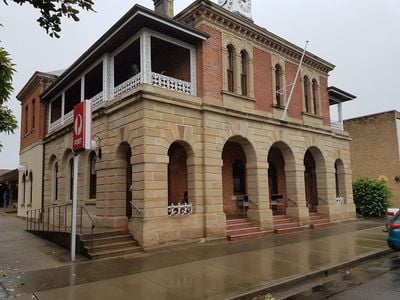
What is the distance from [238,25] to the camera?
48.3 feet

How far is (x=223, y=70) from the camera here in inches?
555

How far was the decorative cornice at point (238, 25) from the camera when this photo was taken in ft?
44.7

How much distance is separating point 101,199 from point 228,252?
210 inches

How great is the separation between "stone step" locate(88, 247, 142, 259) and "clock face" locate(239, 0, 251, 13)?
1297 centimetres

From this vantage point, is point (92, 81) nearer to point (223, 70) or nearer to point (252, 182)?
point (223, 70)

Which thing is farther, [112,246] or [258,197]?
[258,197]

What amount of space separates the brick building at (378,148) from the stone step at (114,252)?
20109 mm

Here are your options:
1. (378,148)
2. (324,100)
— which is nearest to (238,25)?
(324,100)

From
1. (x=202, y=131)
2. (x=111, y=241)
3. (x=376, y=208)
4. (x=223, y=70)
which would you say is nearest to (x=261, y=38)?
(x=223, y=70)

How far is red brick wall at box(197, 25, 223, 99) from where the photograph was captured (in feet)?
43.9

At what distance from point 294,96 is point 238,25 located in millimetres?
4847

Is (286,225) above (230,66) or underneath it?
underneath

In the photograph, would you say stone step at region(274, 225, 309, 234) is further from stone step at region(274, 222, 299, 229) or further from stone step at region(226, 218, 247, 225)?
stone step at region(226, 218, 247, 225)

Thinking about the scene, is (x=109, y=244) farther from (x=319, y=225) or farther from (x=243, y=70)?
(x=319, y=225)
